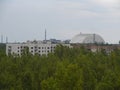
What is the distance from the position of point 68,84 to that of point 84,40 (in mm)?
92018

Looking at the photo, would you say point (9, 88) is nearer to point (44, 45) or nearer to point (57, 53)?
point (57, 53)

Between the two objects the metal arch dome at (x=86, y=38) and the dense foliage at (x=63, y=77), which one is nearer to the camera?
the dense foliage at (x=63, y=77)

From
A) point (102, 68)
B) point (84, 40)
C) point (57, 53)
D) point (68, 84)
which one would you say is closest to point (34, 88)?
point (102, 68)

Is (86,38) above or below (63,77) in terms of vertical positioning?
above

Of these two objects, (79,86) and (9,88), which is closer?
(79,86)

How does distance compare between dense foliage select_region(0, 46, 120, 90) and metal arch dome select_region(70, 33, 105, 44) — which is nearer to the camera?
dense foliage select_region(0, 46, 120, 90)

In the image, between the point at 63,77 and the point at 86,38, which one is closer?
the point at 63,77

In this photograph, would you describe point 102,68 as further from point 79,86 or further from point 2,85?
point 79,86

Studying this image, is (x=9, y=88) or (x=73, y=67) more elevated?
(x=73, y=67)

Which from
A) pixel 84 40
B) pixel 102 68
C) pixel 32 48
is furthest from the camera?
pixel 84 40

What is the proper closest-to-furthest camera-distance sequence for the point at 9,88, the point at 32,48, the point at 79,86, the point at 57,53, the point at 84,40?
the point at 79,86 < the point at 9,88 < the point at 57,53 < the point at 32,48 < the point at 84,40

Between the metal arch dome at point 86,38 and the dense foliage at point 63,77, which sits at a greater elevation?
the metal arch dome at point 86,38

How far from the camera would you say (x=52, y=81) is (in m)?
22.4

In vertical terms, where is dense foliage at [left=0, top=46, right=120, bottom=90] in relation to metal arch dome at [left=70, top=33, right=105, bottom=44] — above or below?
below
